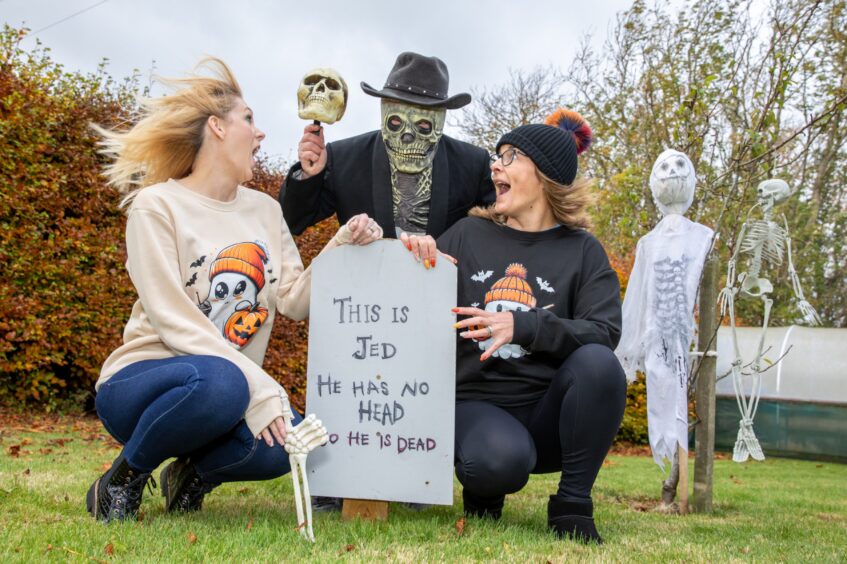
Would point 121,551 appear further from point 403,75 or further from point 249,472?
point 403,75

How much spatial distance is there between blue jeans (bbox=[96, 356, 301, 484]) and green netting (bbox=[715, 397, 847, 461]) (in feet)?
26.2

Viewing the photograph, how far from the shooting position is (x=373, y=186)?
362cm

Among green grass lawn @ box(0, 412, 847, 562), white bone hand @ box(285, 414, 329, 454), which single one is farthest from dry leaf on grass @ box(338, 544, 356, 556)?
white bone hand @ box(285, 414, 329, 454)

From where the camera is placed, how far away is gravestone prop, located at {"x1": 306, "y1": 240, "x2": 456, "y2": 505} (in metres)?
2.90

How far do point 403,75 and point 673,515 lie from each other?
8.34 feet

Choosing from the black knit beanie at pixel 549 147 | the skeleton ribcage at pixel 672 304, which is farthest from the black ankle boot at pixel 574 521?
the skeleton ribcage at pixel 672 304

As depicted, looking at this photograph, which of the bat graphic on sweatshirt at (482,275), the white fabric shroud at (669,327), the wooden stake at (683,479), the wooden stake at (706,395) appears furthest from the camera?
the wooden stake at (706,395)

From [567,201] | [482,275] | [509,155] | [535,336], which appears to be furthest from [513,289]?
[509,155]

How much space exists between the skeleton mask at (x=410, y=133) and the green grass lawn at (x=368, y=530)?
1516 mm

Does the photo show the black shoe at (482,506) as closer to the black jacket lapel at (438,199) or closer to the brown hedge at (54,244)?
the black jacket lapel at (438,199)

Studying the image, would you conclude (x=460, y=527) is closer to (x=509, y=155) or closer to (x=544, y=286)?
(x=544, y=286)

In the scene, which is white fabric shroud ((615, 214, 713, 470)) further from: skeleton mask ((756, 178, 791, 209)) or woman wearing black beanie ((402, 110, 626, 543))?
woman wearing black beanie ((402, 110, 626, 543))

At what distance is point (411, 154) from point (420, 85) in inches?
11.9

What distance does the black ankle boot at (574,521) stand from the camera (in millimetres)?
2758
